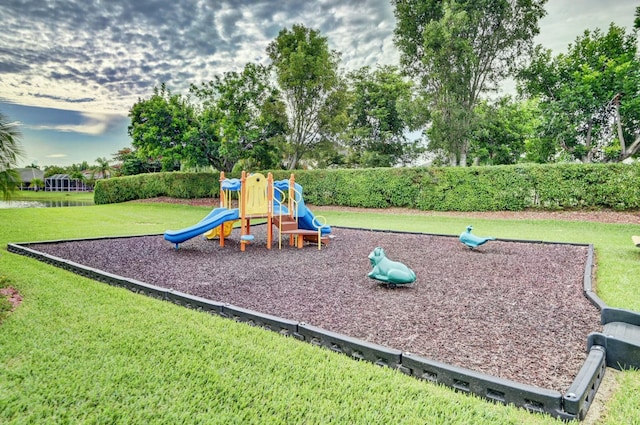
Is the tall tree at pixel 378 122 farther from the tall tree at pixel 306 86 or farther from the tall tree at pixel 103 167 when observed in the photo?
the tall tree at pixel 103 167

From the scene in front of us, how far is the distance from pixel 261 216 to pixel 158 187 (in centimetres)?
1801

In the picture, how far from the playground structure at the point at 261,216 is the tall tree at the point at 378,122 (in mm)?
18328

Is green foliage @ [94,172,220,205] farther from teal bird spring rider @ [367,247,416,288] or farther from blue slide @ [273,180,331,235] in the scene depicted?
teal bird spring rider @ [367,247,416,288]

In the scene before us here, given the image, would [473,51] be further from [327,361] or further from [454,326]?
[327,361]

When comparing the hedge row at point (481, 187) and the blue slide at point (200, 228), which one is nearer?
the blue slide at point (200, 228)

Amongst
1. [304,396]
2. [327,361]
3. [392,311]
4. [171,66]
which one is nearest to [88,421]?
[304,396]

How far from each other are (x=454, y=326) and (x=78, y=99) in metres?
14.3

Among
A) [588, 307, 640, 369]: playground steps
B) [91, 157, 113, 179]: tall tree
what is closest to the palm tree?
[588, 307, 640, 369]: playground steps

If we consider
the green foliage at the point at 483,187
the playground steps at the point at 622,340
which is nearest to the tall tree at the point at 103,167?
the green foliage at the point at 483,187

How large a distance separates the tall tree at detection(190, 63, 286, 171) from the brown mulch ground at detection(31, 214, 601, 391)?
1329 cm

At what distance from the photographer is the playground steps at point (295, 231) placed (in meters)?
7.54

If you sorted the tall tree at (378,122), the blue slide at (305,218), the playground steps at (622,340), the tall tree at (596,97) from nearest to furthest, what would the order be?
the playground steps at (622,340) → the blue slide at (305,218) → the tall tree at (596,97) → the tall tree at (378,122)

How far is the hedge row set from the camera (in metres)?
12.1

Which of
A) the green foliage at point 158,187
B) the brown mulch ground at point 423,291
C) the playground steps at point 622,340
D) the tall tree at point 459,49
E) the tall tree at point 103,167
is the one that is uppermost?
the tall tree at point 459,49
